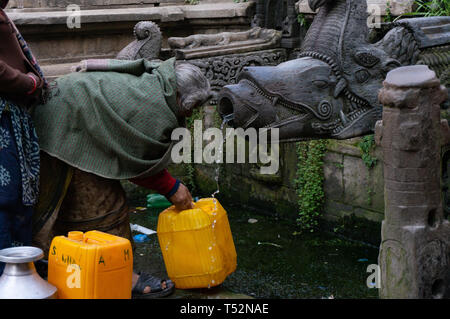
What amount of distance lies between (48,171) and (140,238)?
2.43 m

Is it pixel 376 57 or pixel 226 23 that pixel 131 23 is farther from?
pixel 376 57

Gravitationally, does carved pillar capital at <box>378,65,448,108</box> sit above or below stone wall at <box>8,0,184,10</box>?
below

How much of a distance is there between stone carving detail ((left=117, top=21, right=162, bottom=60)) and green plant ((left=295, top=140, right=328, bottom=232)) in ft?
5.59

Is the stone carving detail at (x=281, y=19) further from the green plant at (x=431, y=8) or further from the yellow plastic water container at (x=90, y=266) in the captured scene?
the yellow plastic water container at (x=90, y=266)

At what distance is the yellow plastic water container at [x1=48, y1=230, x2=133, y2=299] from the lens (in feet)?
11.9

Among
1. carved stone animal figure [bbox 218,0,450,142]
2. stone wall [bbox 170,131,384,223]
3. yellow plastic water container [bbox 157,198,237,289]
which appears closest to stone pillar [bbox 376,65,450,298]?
carved stone animal figure [bbox 218,0,450,142]

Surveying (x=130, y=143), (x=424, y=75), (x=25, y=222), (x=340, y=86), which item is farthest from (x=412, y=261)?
(x=25, y=222)

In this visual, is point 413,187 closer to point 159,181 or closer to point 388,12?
point 159,181

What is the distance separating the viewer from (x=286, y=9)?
776cm

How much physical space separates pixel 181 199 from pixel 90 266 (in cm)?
89

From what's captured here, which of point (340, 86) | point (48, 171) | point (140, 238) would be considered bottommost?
point (140, 238)

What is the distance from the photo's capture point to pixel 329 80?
414cm

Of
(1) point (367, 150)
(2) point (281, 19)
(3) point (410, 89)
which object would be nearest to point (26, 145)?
(3) point (410, 89)

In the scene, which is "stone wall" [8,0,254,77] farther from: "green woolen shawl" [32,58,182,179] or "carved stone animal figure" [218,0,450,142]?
"carved stone animal figure" [218,0,450,142]
